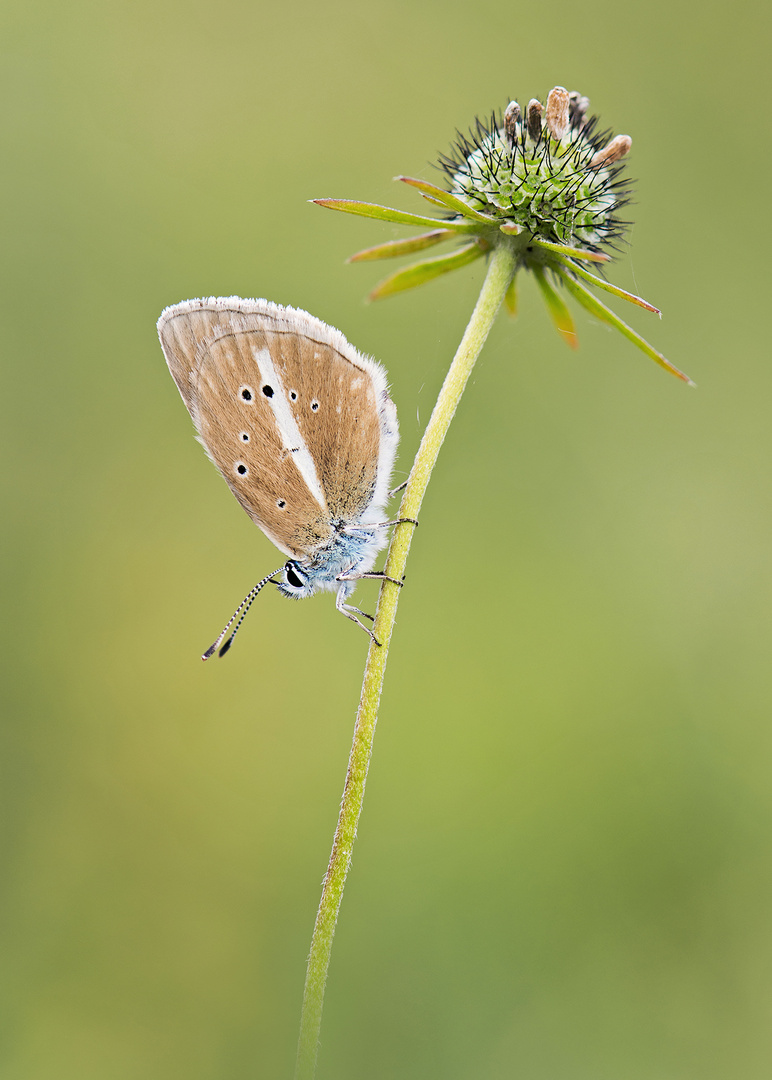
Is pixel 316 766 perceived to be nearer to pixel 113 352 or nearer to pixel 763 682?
pixel 763 682

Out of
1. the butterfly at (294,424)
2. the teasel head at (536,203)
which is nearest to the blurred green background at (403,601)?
the butterfly at (294,424)

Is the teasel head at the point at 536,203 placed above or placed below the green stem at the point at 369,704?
above

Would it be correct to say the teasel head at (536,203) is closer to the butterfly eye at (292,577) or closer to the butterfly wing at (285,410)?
the butterfly wing at (285,410)

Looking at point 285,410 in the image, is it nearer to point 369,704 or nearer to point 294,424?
point 294,424

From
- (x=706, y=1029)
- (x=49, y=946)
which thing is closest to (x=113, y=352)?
(x=49, y=946)

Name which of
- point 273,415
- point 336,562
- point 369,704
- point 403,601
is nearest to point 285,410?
point 273,415

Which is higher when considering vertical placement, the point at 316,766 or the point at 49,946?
the point at 316,766
